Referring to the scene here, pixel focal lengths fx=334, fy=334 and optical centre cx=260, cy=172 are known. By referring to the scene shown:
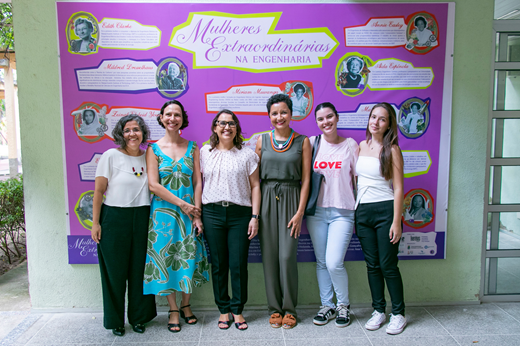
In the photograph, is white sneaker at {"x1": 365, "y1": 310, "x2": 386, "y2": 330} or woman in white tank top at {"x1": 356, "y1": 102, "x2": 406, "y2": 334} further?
white sneaker at {"x1": 365, "y1": 310, "x2": 386, "y2": 330}

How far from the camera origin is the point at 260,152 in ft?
9.05

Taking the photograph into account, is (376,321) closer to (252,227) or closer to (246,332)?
(246,332)

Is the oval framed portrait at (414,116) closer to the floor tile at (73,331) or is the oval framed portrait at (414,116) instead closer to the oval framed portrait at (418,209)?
the oval framed portrait at (418,209)

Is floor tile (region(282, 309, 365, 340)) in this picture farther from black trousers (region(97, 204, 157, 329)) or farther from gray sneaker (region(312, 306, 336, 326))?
black trousers (region(97, 204, 157, 329))

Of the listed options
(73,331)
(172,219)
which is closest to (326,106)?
(172,219)

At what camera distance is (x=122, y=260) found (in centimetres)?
263

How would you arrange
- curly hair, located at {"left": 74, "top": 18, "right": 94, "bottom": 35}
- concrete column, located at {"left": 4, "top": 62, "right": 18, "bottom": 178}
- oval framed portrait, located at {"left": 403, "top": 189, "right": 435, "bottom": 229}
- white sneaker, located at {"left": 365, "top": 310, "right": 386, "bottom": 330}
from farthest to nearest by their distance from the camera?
concrete column, located at {"left": 4, "top": 62, "right": 18, "bottom": 178} < oval framed portrait, located at {"left": 403, "top": 189, "right": 435, "bottom": 229} < curly hair, located at {"left": 74, "top": 18, "right": 94, "bottom": 35} < white sneaker, located at {"left": 365, "top": 310, "right": 386, "bottom": 330}

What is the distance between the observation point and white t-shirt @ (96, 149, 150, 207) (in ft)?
8.39

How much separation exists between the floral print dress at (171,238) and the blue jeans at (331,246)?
1033 mm

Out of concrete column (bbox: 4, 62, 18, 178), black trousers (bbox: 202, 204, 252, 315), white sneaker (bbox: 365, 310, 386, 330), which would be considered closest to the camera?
black trousers (bbox: 202, 204, 252, 315)

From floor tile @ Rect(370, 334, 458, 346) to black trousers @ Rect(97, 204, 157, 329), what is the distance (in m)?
1.88

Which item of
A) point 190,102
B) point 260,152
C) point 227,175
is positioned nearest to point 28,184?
point 190,102

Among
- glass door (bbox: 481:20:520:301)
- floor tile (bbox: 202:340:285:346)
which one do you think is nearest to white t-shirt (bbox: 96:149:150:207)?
floor tile (bbox: 202:340:285:346)

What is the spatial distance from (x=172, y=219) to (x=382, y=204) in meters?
1.67
